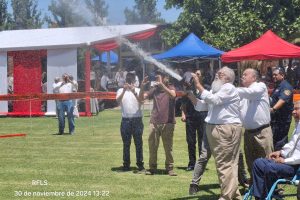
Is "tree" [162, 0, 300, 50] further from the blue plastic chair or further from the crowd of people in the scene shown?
the blue plastic chair

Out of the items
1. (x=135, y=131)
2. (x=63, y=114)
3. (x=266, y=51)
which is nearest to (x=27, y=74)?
(x=63, y=114)

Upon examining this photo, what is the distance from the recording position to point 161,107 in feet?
34.1

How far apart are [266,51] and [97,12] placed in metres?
7.97

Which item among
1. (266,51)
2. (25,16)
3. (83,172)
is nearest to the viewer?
(83,172)

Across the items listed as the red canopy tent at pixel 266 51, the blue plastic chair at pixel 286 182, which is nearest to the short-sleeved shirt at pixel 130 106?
the blue plastic chair at pixel 286 182

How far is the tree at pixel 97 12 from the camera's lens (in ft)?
39.6

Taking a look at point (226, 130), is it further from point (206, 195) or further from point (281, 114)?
point (281, 114)

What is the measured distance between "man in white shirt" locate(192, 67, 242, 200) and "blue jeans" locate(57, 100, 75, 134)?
32.3 feet

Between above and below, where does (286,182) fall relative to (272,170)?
below

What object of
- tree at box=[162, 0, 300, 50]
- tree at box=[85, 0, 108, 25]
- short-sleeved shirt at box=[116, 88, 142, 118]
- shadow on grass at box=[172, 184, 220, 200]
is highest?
tree at box=[162, 0, 300, 50]

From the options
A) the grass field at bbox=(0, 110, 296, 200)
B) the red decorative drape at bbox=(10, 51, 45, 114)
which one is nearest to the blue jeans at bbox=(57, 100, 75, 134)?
the grass field at bbox=(0, 110, 296, 200)

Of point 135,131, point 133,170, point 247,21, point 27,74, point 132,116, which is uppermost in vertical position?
point 247,21

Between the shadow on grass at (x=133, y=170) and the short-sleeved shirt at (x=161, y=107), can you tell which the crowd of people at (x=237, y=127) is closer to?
the short-sleeved shirt at (x=161, y=107)

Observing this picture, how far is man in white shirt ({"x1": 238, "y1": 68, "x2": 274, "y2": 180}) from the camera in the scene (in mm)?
8117
